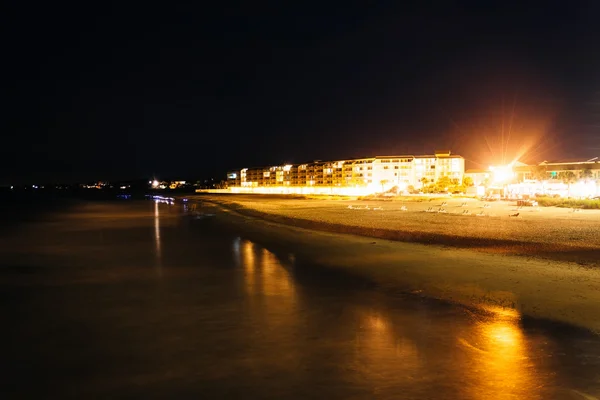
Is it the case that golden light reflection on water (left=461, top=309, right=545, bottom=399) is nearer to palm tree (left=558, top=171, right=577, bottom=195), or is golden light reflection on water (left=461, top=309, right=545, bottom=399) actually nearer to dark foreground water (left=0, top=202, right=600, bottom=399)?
dark foreground water (left=0, top=202, right=600, bottom=399)

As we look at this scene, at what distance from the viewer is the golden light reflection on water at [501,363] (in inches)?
216

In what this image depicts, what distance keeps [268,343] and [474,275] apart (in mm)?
7363

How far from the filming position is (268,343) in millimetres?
7387

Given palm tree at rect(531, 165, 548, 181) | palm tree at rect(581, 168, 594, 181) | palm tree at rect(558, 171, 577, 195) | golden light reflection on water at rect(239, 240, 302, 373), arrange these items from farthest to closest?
palm tree at rect(531, 165, 548, 181), palm tree at rect(581, 168, 594, 181), palm tree at rect(558, 171, 577, 195), golden light reflection on water at rect(239, 240, 302, 373)

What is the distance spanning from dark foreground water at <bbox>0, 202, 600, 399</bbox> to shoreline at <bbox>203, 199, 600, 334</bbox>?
0.86 m

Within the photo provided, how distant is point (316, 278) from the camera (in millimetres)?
12891

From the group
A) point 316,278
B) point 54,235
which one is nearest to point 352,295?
Answer: point 316,278

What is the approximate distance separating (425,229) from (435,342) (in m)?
18.0

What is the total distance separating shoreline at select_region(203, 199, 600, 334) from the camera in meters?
9.59

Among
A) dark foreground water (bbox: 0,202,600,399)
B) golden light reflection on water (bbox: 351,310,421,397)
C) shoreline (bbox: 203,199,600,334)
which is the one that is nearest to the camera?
dark foreground water (bbox: 0,202,600,399)

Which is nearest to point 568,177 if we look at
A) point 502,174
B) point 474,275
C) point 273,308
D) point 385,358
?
point 502,174

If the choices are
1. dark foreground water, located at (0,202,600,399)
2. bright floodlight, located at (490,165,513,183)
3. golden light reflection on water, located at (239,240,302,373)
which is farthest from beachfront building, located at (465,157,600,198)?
dark foreground water, located at (0,202,600,399)

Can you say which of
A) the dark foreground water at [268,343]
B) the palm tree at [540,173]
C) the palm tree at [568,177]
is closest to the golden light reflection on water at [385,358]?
the dark foreground water at [268,343]

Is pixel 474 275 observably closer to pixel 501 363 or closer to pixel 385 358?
pixel 501 363
